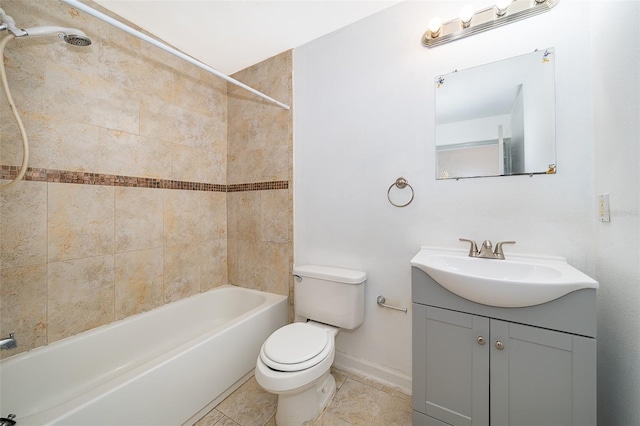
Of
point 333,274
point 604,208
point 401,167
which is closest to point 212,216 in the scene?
point 333,274

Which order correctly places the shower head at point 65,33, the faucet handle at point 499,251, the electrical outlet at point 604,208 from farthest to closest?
Answer: the faucet handle at point 499,251
the shower head at point 65,33
the electrical outlet at point 604,208

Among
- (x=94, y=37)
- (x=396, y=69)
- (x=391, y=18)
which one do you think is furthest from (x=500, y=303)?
(x=94, y=37)

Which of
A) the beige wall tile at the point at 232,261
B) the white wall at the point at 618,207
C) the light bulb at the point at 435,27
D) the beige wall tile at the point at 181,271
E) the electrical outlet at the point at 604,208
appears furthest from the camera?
the beige wall tile at the point at 232,261

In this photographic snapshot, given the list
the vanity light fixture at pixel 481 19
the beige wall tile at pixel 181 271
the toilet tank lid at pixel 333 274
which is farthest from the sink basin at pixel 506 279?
the beige wall tile at pixel 181 271

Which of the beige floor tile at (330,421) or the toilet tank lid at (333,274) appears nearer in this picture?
the beige floor tile at (330,421)

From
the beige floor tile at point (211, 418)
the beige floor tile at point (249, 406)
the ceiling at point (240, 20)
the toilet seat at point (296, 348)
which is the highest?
the ceiling at point (240, 20)

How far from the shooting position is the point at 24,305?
4.04 ft

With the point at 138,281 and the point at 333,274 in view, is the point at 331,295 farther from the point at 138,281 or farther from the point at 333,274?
the point at 138,281

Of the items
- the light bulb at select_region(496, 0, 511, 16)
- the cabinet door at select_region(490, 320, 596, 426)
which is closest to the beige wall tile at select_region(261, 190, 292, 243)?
the cabinet door at select_region(490, 320, 596, 426)

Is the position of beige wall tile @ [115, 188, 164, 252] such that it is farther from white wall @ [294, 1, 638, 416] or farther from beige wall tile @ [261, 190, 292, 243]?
white wall @ [294, 1, 638, 416]

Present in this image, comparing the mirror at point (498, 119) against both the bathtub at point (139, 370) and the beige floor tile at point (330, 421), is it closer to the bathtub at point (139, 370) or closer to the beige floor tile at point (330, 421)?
the beige floor tile at point (330, 421)

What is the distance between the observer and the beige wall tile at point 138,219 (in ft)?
5.20

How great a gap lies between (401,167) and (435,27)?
750 millimetres

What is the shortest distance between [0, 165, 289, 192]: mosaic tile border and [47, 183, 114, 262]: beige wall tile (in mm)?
36
